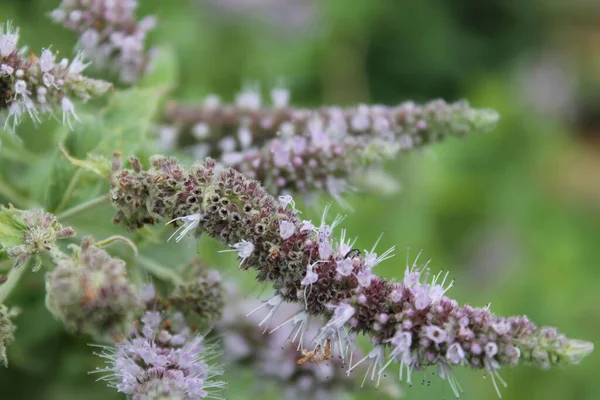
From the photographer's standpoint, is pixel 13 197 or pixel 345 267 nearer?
pixel 345 267

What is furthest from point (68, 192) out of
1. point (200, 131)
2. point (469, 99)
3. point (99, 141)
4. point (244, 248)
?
point (469, 99)

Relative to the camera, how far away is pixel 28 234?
136 cm

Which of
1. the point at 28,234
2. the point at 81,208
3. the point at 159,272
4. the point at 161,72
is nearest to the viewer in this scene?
the point at 28,234

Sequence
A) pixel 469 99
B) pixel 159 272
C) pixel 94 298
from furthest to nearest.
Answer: pixel 469 99, pixel 159 272, pixel 94 298

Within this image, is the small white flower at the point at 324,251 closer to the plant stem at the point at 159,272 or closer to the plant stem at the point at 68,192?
the plant stem at the point at 159,272

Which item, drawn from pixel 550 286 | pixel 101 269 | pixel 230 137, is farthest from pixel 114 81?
pixel 550 286

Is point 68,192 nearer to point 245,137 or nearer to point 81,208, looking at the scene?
point 81,208

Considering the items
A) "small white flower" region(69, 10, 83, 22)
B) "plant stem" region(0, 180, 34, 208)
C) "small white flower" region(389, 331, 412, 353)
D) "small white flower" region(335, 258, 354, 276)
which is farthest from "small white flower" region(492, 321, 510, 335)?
"small white flower" region(69, 10, 83, 22)

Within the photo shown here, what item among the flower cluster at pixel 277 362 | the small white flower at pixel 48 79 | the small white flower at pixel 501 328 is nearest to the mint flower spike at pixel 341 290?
the small white flower at pixel 501 328

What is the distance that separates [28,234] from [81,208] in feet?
0.55

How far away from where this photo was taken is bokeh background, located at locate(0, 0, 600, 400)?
10.6 ft

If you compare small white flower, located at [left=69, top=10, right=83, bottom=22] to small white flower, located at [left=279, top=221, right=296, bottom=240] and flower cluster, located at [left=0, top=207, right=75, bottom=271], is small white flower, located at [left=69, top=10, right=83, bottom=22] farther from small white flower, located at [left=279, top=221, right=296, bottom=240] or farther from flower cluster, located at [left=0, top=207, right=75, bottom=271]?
small white flower, located at [left=279, top=221, right=296, bottom=240]

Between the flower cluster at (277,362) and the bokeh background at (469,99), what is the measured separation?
895mm

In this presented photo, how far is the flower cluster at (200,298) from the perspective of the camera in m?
1.59
